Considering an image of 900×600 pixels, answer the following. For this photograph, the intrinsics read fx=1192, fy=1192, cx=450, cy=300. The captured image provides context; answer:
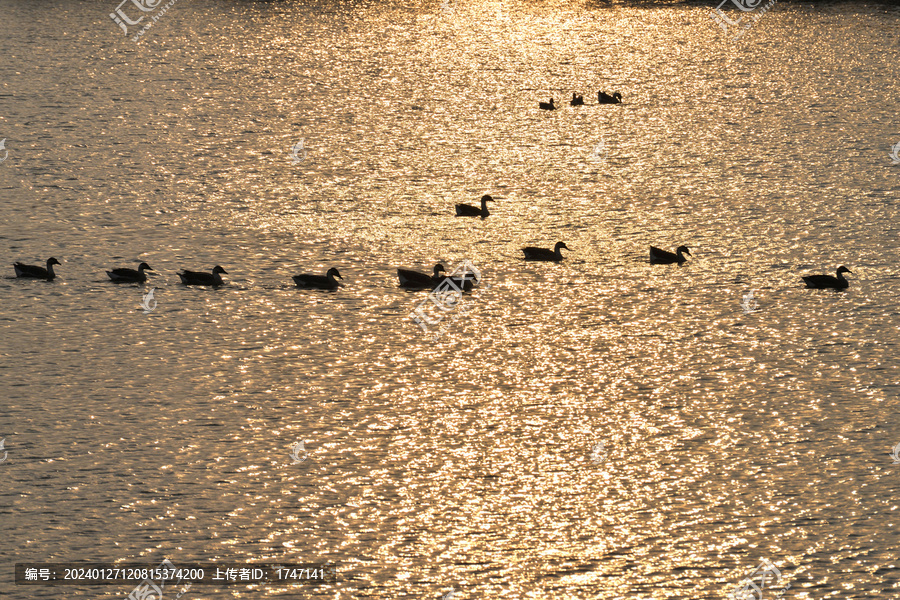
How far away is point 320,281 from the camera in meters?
32.8

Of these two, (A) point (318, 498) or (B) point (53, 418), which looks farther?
(B) point (53, 418)

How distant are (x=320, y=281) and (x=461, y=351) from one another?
5829 mm

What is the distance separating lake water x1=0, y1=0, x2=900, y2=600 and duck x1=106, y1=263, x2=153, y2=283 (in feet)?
1.71

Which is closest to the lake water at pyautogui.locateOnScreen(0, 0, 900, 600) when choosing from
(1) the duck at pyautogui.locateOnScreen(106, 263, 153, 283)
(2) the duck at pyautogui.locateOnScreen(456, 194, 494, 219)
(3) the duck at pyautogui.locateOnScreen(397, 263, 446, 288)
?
(1) the duck at pyautogui.locateOnScreen(106, 263, 153, 283)

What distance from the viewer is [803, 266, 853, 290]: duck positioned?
106 ft

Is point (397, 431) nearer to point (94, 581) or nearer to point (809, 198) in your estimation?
point (94, 581)

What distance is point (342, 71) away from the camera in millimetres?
76625

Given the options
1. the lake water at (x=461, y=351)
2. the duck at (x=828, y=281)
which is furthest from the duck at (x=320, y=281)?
the duck at (x=828, y=281)

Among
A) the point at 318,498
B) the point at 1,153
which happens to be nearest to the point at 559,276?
the point at 318,498

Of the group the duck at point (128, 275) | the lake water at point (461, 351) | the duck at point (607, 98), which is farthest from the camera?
the duck at point (607, 98)

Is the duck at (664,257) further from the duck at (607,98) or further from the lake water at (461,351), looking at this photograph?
the duck at (607,98)

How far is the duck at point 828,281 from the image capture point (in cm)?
3241

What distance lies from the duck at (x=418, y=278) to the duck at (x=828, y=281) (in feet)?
33.1

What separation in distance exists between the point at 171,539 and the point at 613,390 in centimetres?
1074
